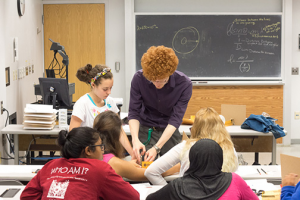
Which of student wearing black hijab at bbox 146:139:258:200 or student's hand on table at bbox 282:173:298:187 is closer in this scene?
student wearing black hijab at bbox 146:139:258:200

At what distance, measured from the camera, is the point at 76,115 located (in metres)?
3.01

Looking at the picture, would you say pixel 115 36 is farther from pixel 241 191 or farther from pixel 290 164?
pixel 241 191

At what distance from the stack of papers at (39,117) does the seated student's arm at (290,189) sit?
260 centimetres

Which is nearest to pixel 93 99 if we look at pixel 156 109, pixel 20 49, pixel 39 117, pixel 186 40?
pixel 156 109

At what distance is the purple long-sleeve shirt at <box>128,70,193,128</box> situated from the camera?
2779mm

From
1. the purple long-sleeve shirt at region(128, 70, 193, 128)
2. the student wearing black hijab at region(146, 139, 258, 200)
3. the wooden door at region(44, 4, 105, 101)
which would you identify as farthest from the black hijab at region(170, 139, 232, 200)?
the wooden door at region(44, 4, 105, 101)

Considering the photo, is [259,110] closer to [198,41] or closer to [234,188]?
[198,41]

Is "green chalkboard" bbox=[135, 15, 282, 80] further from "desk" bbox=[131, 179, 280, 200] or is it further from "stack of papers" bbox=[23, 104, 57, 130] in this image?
"desk" bbox=[131, 179, 280, 200]

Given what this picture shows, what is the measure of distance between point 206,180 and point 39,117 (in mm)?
2670

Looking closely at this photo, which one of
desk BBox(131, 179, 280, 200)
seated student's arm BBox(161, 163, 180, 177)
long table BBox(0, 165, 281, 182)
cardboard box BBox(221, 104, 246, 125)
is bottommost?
desk BBox(131, 179, 280, 200)

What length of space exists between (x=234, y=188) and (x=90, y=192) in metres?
0.64

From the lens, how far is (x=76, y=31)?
6176 mm

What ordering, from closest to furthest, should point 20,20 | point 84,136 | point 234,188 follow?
1. point 234,188
2. point 84,136
3. point 20,20

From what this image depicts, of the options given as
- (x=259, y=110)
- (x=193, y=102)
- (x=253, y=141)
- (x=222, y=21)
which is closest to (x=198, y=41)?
(x=222, y=21)
